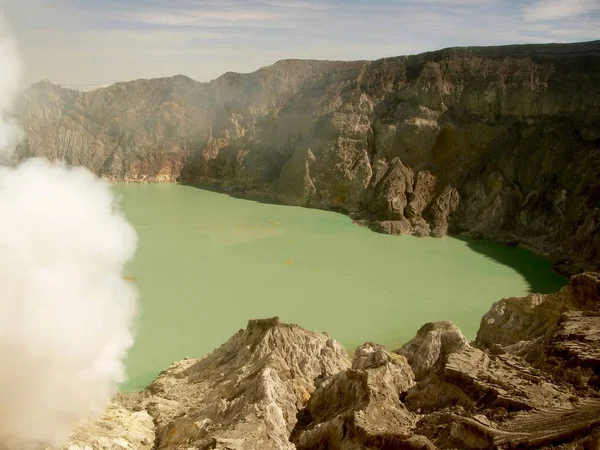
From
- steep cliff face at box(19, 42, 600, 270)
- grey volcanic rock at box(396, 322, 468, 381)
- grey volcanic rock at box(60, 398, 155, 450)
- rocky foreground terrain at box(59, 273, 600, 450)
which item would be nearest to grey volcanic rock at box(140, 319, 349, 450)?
rocky foreground terrain at box(59, 273, 600, 450)

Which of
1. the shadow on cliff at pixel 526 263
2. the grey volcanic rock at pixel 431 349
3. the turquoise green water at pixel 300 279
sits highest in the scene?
the grey volcanic rock at pixel 431 349

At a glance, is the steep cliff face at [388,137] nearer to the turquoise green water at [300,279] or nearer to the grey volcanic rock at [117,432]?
the turquoise green water at [300,279]

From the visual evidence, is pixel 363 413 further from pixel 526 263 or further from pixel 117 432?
pixel 526 263

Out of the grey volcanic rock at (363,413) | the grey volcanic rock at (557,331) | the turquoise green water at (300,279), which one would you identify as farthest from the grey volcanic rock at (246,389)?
the grey volcanic rock at (557,331)

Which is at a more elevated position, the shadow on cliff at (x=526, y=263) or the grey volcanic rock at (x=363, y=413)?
the grey volcanic rock at (x=363, y=413)

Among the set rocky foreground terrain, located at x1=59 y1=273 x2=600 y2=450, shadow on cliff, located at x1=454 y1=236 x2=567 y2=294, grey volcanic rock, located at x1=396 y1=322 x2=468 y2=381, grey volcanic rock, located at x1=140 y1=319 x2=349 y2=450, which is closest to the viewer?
rocky foreground terrain, located at x1=59 y1=273 x2=600 y2=450

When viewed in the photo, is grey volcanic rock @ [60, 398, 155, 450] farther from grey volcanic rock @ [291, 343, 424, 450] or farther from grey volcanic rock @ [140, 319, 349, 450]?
grey volcanic rock @ [291, 343, 424, 450]
